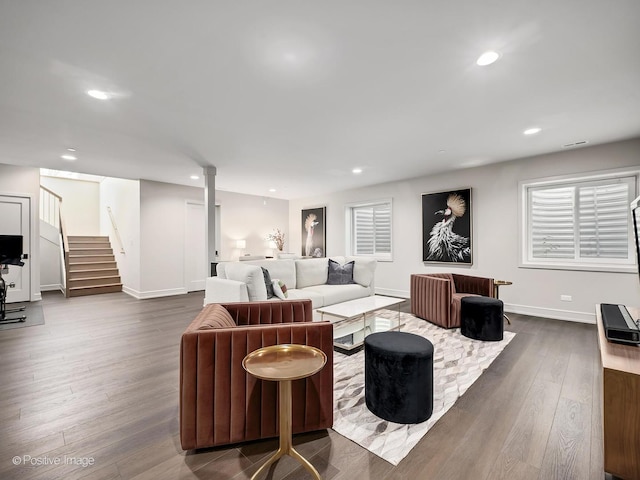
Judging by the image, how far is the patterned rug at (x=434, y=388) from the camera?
1.75 meters

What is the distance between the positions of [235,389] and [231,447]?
0.38m

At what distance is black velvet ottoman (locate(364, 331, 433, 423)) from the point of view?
1897mm

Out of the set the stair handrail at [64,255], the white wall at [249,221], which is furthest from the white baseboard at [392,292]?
the stair handrail at [64,255]

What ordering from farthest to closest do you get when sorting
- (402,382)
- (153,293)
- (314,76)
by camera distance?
(153,293) < (314,76) < (402,382)

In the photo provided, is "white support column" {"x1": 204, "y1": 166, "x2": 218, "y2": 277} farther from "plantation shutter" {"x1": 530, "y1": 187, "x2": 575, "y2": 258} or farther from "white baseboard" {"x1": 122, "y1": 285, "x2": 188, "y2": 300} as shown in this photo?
"plantation shutter" {"x1": 530, "y1": 187, "x2": 575, "y2": 258}

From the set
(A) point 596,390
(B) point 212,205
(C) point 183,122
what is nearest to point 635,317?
(A) point 596,390

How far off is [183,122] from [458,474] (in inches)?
150

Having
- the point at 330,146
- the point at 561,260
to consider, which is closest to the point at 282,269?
the point at 330,146

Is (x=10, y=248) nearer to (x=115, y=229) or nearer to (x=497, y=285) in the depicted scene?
(x=115, y=229)

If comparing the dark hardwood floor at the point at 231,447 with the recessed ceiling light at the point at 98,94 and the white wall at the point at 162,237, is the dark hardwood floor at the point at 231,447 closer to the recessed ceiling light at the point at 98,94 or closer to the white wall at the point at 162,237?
the recessed ceiling light at the point at 98,94

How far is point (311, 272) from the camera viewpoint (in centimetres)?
493

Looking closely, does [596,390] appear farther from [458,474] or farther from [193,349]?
[193,349]

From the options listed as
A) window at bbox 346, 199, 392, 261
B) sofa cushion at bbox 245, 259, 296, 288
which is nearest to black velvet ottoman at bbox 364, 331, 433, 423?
sofa cushion at bbox 245, 259, 296, 288

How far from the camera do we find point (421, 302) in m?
4.29
